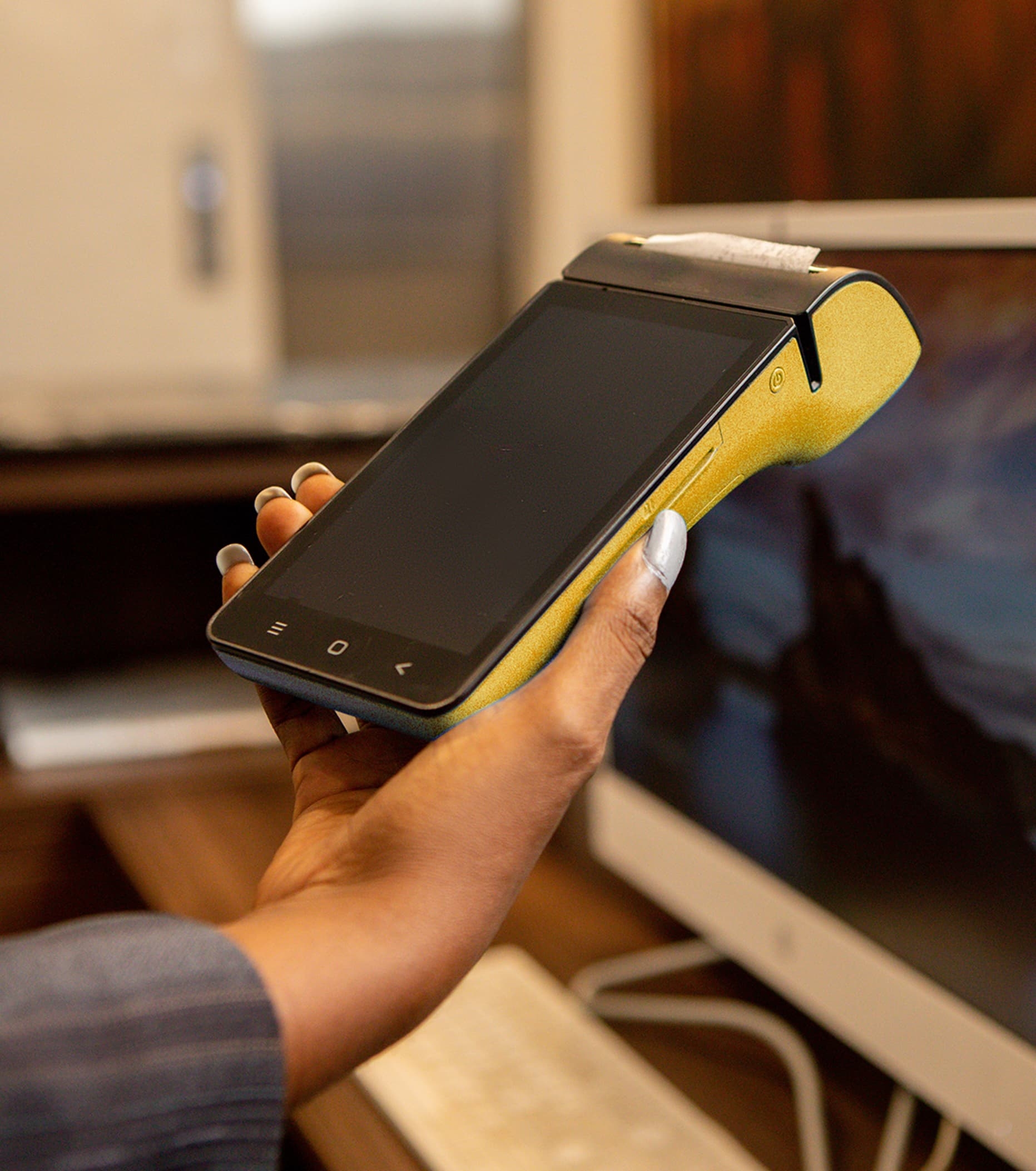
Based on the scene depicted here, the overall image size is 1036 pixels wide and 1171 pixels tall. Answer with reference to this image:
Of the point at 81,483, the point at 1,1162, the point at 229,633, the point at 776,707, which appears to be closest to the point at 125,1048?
the point at 1,1162

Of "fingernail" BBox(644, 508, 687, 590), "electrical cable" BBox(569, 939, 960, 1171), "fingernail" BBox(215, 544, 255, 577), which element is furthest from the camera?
"electrical cable" BBox(569, 939, 960, 1171)

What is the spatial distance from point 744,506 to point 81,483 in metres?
0.69

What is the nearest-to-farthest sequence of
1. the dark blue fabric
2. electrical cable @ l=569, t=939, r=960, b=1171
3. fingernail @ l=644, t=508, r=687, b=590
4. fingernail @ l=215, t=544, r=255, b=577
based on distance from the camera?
the dark blue fabric < fingernail @ l=644, t=508, r=687, b=590 < fingernail @ l=215, t=544, r=255, b=577 < electrical cable @ l=569, t=939, r=960, b=1171

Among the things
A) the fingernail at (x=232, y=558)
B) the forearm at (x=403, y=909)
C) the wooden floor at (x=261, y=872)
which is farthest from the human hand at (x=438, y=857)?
the wooden floor at (x=261, y=872)

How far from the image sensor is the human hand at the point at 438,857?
37 centimetres

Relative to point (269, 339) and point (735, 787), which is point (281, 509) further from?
point (269, 339)

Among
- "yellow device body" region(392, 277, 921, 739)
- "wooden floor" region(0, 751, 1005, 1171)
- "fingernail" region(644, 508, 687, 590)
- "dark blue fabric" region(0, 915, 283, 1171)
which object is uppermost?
"yellow device body" region(392, 277, 921, 739)

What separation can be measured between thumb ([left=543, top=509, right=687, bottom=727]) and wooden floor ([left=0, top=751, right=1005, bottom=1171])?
33 centimetres

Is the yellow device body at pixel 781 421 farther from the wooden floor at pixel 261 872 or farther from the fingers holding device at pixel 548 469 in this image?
the wooden floor at pixel 261 872

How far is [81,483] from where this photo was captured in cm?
120

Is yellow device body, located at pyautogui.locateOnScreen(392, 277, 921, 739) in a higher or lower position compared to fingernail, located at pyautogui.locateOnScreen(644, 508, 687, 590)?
higher

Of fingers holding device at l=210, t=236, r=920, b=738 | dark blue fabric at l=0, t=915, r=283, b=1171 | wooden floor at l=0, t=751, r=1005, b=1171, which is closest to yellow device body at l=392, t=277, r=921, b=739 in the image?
fingers holding device at l=210, t=236, r=920, b=738

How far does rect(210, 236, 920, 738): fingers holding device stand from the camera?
0.44 metres

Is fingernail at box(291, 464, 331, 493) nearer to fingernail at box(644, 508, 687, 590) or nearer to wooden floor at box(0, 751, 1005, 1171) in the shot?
fingernail at box(644, 508, 687, 590)
